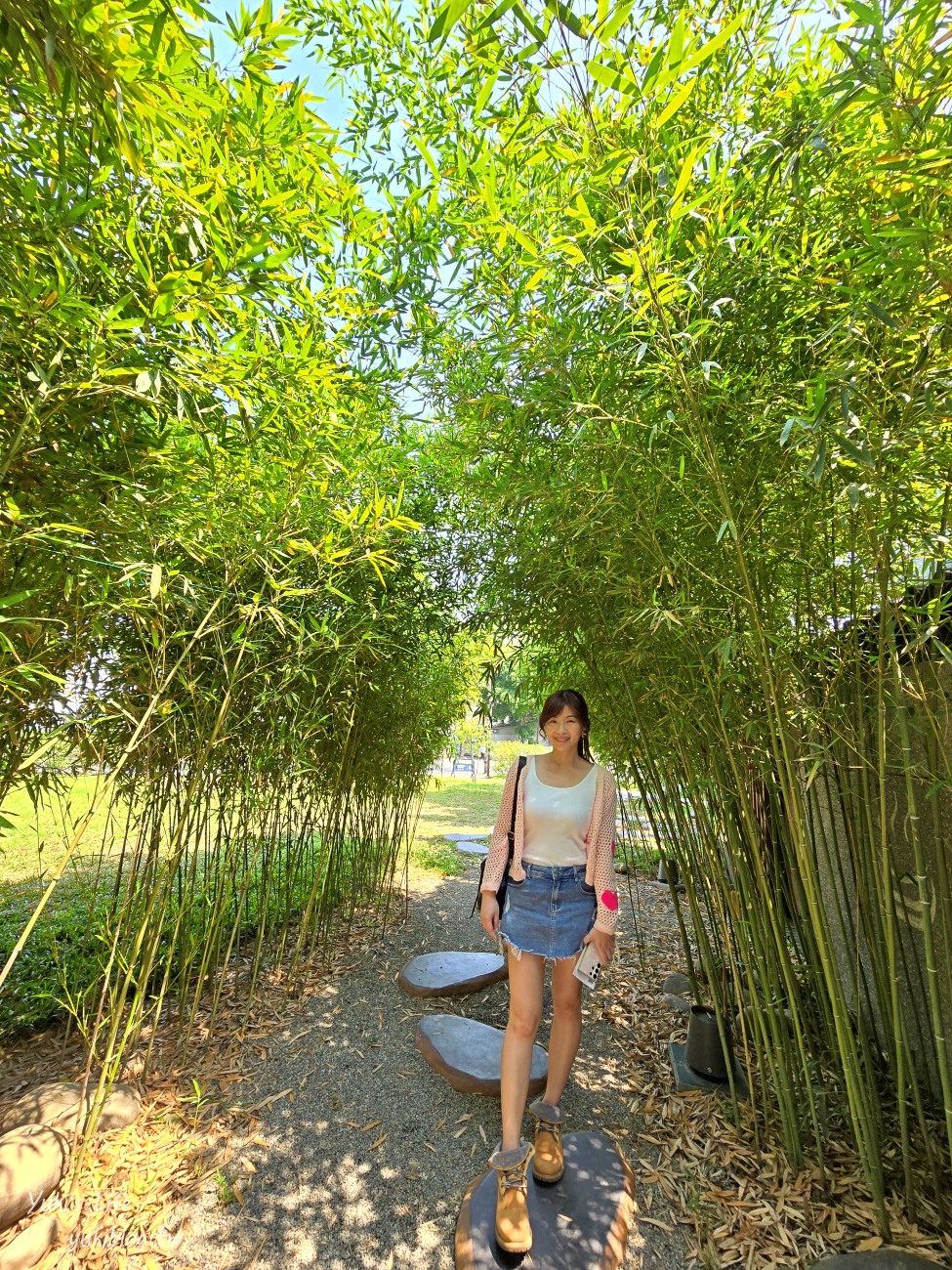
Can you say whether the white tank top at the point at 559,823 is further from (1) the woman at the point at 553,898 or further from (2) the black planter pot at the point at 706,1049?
(2) the black planter pot at the point at 706,1049

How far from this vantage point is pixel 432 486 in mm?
2775

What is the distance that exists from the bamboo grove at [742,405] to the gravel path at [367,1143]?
67cm

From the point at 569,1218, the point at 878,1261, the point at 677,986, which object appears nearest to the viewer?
the point at 878,1261

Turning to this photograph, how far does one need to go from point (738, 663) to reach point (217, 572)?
1669mm

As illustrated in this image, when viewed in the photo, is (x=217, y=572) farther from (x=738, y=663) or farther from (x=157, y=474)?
(x=738, y=663)

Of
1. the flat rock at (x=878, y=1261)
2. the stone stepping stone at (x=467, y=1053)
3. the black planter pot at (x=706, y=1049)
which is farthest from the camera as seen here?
the stone stepping stone at (x=467, y=1053)

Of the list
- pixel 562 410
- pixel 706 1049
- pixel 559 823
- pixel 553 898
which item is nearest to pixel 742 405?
pixel 562 410

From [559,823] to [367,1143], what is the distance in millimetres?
1283

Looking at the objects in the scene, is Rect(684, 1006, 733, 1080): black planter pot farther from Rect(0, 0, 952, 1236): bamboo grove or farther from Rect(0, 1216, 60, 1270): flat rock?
Rect(0, 1216, 60, 1270): flat rock

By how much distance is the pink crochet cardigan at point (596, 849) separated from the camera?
1574 mm

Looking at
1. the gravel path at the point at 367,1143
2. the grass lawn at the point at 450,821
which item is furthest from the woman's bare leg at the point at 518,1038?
the grass lawn at the point at 450,821

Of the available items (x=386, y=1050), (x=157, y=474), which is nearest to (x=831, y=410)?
(x=157, y=474)

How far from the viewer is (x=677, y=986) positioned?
9.15ft

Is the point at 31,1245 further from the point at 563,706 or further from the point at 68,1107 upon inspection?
the point at 563,706
